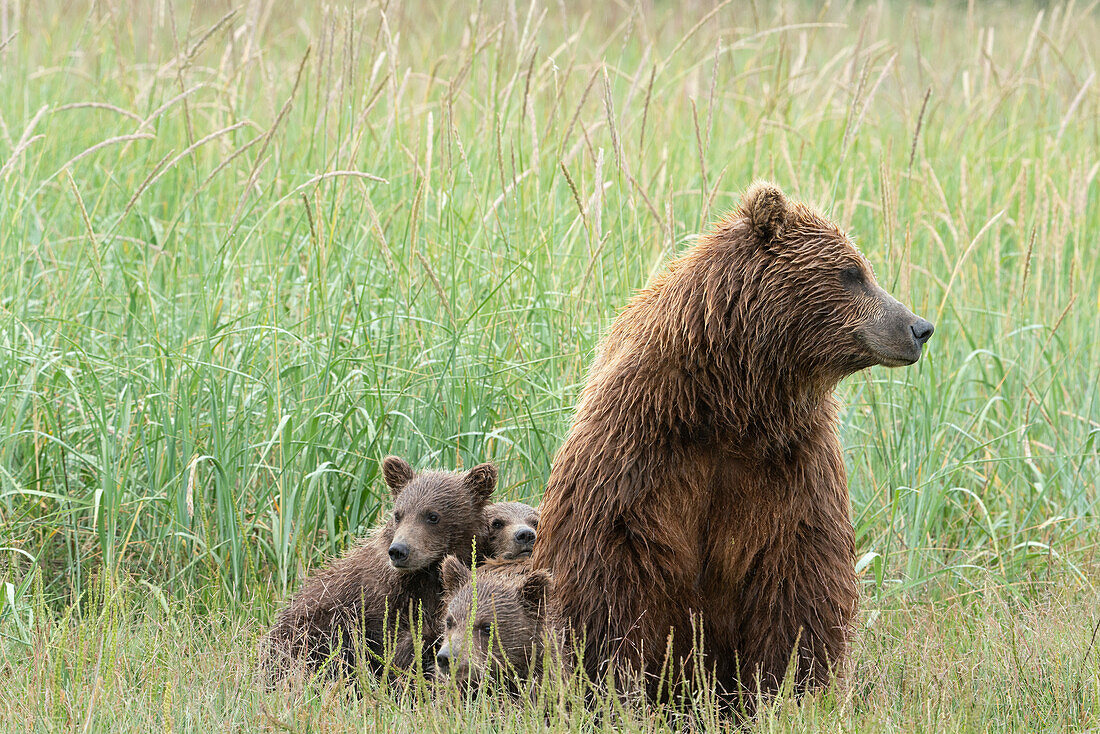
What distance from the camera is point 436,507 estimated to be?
4.59 meters

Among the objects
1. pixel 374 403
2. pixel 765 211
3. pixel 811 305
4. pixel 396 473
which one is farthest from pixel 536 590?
pixel 374 403

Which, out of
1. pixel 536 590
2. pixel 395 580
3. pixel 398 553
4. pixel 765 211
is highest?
pixel 765 211

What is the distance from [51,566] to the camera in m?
5.07

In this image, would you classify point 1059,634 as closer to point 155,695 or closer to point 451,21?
point 155,695

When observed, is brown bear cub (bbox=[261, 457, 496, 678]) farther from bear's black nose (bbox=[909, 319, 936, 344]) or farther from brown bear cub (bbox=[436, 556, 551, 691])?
bear's black nose (bbox=[909, 319, 936, 344])

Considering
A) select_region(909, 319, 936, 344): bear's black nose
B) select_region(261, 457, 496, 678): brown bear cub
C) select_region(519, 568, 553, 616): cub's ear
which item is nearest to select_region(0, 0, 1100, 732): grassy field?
select_region(261, 457, 496, 678): brown bear cub

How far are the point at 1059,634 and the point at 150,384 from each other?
3.64 metres

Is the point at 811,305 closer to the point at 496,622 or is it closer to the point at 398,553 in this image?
the point at 496,622

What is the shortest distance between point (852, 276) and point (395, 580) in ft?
6.51

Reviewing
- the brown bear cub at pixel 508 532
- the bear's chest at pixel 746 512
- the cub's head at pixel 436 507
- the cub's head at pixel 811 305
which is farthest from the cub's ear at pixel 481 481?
the cub's head at pixel 811 305

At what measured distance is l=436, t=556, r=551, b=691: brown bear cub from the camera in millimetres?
3914

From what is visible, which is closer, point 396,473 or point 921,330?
point 921,330

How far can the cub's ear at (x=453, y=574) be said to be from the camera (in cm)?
423

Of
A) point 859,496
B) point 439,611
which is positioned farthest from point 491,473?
point 859,496
